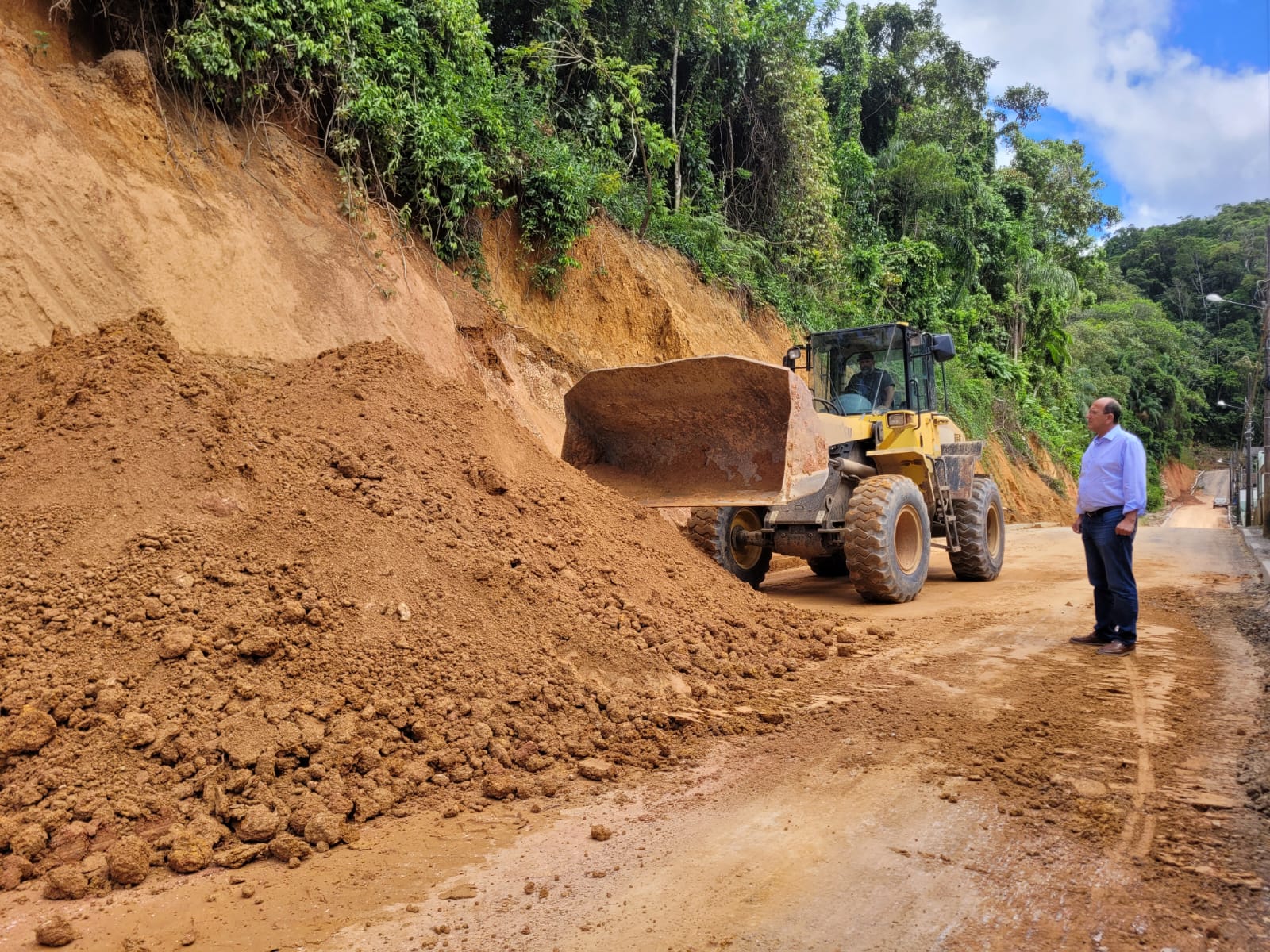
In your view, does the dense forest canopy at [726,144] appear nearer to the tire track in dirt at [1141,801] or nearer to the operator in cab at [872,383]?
the operator in cab at [872,383]

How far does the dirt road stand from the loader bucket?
2848 mm

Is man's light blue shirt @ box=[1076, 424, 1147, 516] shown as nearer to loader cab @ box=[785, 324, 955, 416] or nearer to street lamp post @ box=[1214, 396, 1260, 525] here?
loader cab @ box=[785, 324, 955, 416]

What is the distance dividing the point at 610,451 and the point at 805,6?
1360 centimetres

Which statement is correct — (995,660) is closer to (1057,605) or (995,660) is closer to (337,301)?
(1057,605)

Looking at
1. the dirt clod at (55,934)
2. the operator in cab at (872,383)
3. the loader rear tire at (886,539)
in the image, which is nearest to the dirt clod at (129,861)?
the dirt clod at (55,934)

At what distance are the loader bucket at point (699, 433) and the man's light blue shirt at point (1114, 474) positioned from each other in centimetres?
207

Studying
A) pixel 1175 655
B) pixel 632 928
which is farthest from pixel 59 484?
pixel 1175 655

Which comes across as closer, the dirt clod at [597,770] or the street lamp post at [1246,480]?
the dirt clod at [597,770]

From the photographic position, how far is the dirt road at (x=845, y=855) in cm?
241

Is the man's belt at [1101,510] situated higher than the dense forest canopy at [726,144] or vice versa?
the dense forest canopy at [726,144]

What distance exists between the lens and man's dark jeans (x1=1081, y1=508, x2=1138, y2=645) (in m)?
5.64

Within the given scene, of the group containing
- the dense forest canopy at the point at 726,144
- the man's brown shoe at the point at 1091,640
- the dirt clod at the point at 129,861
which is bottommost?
the dirt clod at the point at 129,861

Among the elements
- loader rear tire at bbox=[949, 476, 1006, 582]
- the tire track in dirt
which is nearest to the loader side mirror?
loader rear tire at bbox=[949, 476, 1006, 582]

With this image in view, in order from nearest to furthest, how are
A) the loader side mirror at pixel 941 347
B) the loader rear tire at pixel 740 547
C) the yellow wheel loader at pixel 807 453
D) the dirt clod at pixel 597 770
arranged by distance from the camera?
the dirt clod at pixel 597 770 < the yellow wheel loader at pixel 807 453 < the loader rear tire at pixel 740 547 < the loader side mirror at pixel 941 347
